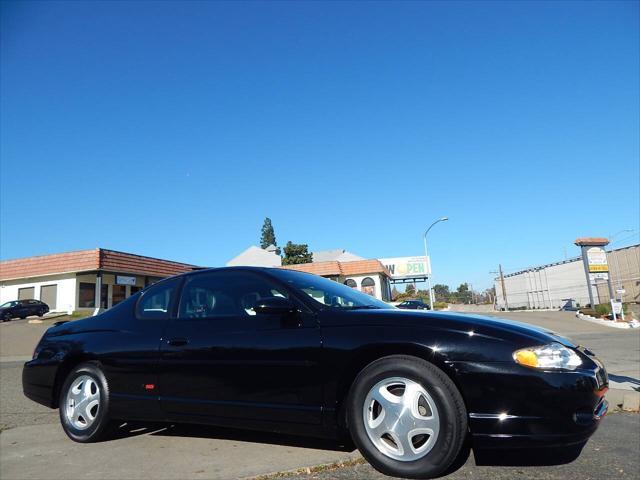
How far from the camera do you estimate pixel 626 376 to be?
830 cm

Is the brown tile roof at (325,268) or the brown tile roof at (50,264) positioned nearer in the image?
the brown tile roof at (50,264)

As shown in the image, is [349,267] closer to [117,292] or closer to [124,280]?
[124,280]

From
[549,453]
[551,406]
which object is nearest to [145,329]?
[551,406]

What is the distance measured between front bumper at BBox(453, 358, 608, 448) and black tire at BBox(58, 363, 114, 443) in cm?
295

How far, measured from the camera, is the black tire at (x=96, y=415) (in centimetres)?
393

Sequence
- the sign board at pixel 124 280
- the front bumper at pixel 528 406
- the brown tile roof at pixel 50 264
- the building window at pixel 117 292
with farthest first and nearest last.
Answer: the building window at pixel 117 292 → the sign board at pixel 124 280 → the brown tile roof at pixel 50 264 → the front bumper at pixel 528 406

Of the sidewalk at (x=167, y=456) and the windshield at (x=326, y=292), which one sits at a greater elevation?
the windshield at (x=326, y=292)

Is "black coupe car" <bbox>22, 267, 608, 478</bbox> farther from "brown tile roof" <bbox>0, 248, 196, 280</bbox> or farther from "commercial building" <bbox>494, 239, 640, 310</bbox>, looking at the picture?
"commercial building" <bbox>494, 239, 640, 310</bbox>

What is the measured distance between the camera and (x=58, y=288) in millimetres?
34031

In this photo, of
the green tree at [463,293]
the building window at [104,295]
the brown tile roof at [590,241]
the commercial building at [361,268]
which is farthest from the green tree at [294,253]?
the green tree at [463,293]

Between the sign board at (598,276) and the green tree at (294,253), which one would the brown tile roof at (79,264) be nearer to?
the green tree at (294,253)

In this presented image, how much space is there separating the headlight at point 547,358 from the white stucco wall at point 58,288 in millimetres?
35886

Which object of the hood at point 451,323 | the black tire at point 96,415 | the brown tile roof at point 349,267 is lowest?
the black tire at point 96,415

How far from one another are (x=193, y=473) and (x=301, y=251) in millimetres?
47393
